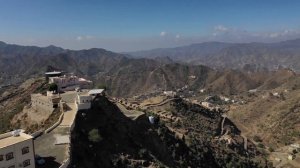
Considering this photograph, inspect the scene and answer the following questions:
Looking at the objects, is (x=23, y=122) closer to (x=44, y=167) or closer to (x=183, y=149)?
(x=44, y=167)

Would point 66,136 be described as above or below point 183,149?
above

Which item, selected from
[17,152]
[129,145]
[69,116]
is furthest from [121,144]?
[17,152]

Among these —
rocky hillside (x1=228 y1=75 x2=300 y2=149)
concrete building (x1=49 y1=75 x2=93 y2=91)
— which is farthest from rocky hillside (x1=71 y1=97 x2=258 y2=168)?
rocky hillside (x1=228 y1=75 x2=300 y2=149)

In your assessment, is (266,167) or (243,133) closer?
(266,167)

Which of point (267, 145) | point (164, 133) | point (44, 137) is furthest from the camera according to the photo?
Result: point (267, 145)

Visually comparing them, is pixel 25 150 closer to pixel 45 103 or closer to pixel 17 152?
pixel 17 152

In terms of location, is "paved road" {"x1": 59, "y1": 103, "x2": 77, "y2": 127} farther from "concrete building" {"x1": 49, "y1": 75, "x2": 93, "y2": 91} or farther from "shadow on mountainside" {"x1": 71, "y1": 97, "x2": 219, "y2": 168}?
"concrete building" {"x1": 49, "y1": 75, "x2": 93, "y2": 91}

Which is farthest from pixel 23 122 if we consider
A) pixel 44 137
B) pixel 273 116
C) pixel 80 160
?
pixel 273 116
